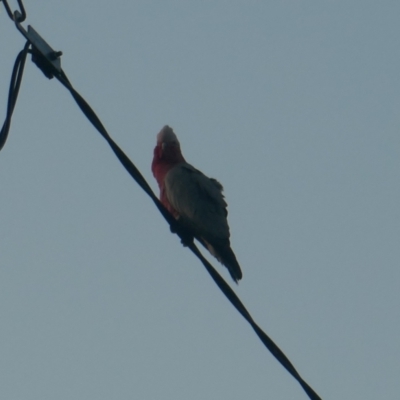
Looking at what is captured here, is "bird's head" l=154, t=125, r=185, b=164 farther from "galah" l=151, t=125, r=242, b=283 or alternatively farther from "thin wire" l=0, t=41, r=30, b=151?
"thin wire" l=0, t=41, r=30, b=151

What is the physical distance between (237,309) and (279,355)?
0.73 ft

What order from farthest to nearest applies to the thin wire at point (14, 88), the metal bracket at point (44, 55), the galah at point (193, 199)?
the galah at point (193, 199) → the metal bracket at point (44, 55) → the thin wire at point (14, 88)

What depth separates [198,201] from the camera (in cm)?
604

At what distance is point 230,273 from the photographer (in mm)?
5453

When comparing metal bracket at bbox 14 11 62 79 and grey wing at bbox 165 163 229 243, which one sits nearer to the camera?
metal bracket at bbox 14 11 62 79

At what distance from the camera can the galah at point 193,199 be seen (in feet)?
18.5

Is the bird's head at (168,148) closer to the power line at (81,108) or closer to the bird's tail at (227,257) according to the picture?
the bird's tail at (227,257)

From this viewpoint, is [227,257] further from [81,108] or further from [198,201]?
[81,108]

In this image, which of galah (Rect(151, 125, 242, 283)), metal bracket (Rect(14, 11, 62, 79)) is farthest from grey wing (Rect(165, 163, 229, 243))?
metal bracket (Rect(14, 11, 62, 79))

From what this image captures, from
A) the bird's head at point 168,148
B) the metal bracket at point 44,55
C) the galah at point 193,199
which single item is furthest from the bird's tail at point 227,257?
the metal bracket at point 44,55

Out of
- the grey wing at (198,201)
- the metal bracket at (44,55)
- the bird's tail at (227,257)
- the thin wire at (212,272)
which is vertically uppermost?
the grey wing at (198,201)

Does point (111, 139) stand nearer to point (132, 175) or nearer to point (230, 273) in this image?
point (132, 175)

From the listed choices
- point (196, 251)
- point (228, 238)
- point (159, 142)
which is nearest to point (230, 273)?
point (228, 238)

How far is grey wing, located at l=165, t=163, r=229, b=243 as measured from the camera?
5.79 meters
